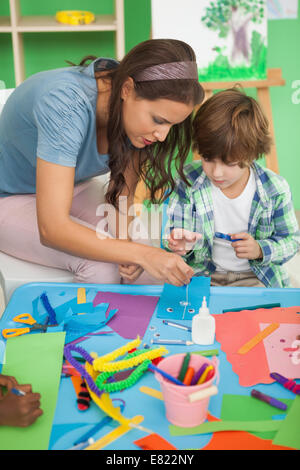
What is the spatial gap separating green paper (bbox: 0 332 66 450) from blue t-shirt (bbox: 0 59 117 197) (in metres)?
0.43

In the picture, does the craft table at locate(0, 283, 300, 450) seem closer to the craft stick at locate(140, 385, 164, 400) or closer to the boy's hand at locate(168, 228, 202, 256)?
the craft stick at locate(140, 385, 164, 400)

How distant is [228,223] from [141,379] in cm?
82

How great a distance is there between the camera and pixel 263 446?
2.54 feet

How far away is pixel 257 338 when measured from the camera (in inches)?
41.1

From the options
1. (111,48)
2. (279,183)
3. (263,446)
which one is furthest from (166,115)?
(111,48)

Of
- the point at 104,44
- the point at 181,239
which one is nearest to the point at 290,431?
the point at 181,239

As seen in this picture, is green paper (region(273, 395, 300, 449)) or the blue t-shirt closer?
green paper (region(273, 395, 300, 449))

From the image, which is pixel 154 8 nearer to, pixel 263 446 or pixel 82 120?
pixel 82 120

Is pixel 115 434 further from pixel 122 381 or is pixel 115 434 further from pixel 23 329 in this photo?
pixel 23 329

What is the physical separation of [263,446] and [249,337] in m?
0.30

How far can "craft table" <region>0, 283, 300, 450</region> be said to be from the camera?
0.78m

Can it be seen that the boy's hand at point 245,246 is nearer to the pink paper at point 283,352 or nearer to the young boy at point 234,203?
the young boy at point 234,203

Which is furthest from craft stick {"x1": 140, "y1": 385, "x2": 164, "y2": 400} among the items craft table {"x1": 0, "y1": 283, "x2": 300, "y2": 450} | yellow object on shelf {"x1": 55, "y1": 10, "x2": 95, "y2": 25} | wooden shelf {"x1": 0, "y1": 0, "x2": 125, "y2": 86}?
yellow object on shelf {"x1": 55, "y1": 10, "x2": 95, "y2": 25}

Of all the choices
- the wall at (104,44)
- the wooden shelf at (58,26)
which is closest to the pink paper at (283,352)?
the wooden shelf at (58,26)
